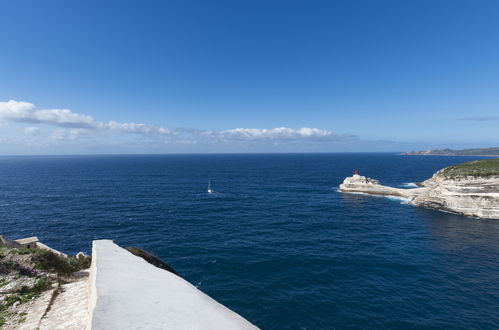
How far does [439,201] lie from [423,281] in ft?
163

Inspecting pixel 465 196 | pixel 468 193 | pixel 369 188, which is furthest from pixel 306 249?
pixel 369 188

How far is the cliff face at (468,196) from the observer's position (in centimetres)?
5838

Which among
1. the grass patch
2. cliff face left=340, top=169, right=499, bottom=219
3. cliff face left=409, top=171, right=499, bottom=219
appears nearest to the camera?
the grass patch

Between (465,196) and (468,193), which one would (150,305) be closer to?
(465,196)

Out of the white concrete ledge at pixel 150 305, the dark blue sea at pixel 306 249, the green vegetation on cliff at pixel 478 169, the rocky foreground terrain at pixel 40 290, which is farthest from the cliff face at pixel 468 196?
the rocky foreground terrain at pixel 40 290

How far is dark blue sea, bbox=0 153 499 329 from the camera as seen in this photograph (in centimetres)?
2556

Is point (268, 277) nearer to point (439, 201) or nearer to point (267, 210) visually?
point (267, 210)

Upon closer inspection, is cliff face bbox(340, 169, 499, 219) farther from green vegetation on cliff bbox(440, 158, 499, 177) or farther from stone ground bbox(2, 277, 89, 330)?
stone ground bbox(2, 277, 89, 330)

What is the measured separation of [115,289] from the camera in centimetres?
869

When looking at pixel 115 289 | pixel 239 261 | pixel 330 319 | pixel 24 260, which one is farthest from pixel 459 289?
pixel 24 260

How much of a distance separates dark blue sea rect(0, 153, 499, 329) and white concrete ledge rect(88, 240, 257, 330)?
61.0 feet

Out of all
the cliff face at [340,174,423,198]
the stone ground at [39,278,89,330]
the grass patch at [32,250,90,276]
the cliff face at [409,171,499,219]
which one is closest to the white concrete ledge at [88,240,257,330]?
the stone ground at [39,278,89,330]

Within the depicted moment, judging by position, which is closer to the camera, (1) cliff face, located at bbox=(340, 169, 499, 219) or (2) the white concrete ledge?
(2) the white concrete ledge

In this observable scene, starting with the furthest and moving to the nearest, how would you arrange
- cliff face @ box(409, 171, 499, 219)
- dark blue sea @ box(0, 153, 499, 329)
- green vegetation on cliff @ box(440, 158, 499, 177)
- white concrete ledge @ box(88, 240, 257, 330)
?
1. green vegetation on cliff @ box(440, 158, 499, 177)
2. cliff face @ box(409, 171, 499, 219)
3. dark blue sea @ box(0, 153, 499, 329)
4. white concrete ledge @ box(88, 240, 257, 330)
